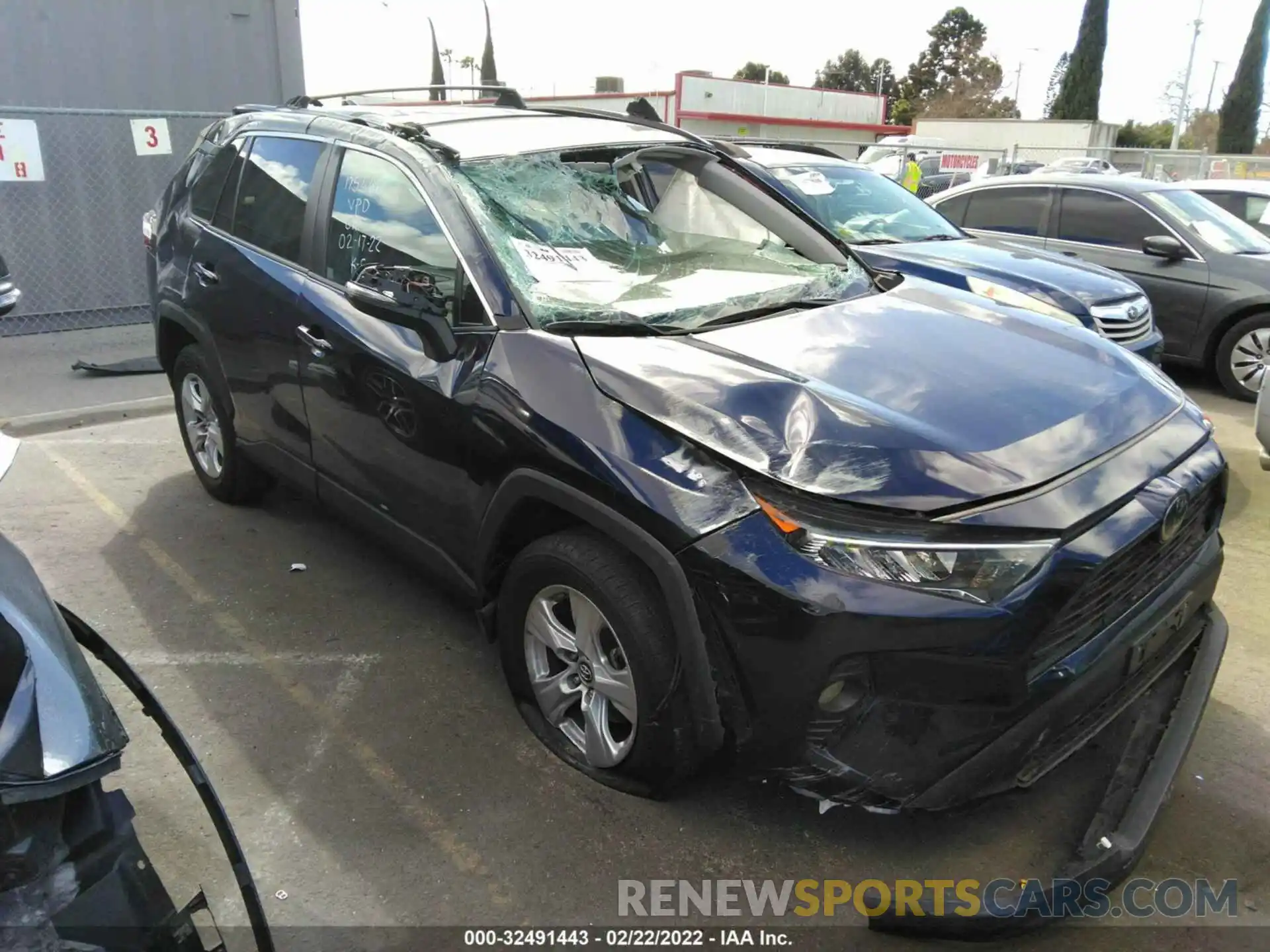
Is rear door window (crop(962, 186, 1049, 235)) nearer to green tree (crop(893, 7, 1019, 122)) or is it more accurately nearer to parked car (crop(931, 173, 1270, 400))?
parked car (crop(931, 173, 1270, 400))

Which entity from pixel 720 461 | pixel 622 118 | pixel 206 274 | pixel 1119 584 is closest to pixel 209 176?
pixel 206 274

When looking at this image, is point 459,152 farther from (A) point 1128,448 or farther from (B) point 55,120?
(B) point 55,120

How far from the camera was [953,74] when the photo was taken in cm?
7675

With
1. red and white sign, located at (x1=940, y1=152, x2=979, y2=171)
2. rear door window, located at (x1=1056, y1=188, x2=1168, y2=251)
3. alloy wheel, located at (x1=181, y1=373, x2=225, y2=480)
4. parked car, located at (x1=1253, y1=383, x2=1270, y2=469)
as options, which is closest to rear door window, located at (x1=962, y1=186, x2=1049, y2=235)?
rear door window, located at (x1=1056, y1=188, x2=1168, y2=251)

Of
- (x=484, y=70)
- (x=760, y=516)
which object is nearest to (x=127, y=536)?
(x=760, y=516)

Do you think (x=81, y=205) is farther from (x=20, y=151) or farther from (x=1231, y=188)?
(x=1231, y=188)

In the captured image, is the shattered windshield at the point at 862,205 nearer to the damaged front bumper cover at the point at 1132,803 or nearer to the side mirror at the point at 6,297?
the damaged front bumper cover at the point at 1132,803

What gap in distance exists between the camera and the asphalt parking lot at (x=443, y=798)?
8.18 feet

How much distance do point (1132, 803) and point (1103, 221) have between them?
6.83 m

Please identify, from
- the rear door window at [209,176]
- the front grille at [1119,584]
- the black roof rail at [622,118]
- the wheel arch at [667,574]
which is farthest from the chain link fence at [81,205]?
the front grille at [1119,584]

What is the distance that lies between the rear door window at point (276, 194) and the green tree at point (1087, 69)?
47.1 m

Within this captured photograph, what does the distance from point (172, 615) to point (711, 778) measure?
2.42 m

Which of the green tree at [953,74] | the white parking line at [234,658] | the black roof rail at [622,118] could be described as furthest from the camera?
the green tree at [953,74]

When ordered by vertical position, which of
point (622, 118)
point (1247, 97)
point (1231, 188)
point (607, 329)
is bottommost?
point (607, 329)
